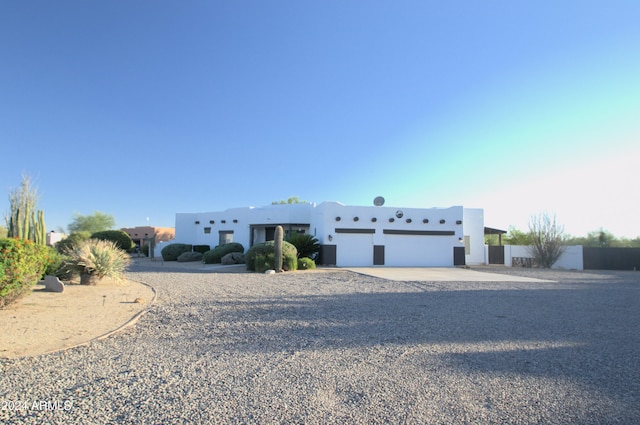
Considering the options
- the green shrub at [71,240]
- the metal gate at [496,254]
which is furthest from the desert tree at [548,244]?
the green shrub at [71,240]

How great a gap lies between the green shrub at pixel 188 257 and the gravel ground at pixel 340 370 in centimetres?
2069

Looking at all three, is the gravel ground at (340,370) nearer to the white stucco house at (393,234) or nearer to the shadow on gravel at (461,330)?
the shadow on gravel at (461,330)

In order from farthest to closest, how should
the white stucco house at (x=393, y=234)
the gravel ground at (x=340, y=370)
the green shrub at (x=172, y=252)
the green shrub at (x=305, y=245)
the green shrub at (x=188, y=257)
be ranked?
the green shrub at (x=172, y=252)
the green shrub at (x=188, y=257)
the white stucco house at (x=393, y=234)
the green shrub at (x=305, y=245)
the gravel ground at (x=340, y=370)

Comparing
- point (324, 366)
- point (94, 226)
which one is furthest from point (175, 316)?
point (94, 226)

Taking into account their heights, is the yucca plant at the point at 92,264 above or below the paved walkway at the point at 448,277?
above

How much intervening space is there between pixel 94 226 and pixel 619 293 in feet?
182

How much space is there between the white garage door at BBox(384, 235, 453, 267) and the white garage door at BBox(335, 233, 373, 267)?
114cm

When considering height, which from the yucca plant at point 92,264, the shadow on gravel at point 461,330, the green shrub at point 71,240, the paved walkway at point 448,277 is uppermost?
the green shrub at point 71,240

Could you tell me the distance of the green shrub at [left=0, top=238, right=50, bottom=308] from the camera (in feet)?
22.9

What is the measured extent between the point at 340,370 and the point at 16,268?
6.76 meters

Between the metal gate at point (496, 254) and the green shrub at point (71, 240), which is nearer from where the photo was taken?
the green shrub at point (71, 240)

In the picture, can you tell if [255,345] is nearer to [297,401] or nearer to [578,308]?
[297,401]

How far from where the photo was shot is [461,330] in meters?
6.47

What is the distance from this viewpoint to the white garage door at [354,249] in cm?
2362
